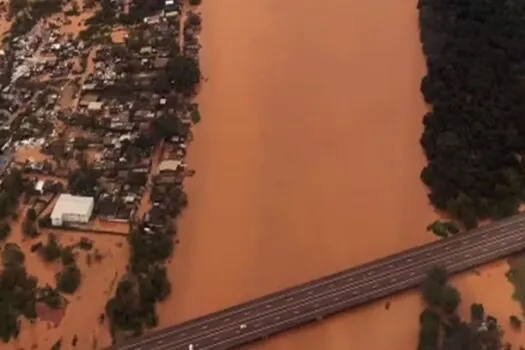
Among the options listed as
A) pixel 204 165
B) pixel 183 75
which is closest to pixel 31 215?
pixel 204 165

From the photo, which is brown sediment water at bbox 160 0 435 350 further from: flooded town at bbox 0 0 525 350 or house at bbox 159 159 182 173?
house at bbox 159 159 182 173

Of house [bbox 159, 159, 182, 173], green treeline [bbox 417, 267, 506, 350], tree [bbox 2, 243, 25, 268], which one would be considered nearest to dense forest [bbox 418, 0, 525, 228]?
green treeline [bbox 417, 267, 506, 350]

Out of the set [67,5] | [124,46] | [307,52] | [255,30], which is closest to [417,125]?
[307,52]

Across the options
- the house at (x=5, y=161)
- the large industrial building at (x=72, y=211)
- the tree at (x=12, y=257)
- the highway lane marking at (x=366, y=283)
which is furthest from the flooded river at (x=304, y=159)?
the house at (x=5, y=161)

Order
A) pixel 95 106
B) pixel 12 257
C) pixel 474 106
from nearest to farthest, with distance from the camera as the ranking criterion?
pixel 12 257
pixel 474 106
pixel 95 106

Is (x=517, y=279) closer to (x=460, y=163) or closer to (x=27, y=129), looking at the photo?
(x=460, y=163)

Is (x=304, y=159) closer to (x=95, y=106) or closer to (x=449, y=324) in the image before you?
(x=449, y=324)

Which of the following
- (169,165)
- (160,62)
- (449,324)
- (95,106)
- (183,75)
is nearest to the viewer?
(449,324)
